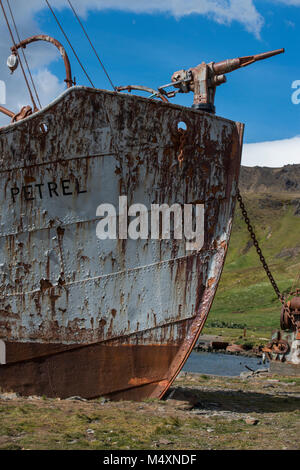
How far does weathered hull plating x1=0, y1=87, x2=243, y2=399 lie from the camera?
319 inches

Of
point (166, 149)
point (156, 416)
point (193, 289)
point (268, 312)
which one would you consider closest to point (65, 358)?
point (156, 416)

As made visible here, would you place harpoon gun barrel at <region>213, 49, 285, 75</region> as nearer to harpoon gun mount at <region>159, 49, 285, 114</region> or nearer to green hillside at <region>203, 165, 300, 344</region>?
harpoon gun mount at <region>159, 49, 285, 114</region>

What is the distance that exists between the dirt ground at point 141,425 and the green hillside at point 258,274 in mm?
32340

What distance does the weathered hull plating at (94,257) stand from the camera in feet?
26.6

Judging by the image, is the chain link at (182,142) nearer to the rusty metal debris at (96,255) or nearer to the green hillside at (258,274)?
the rusty metal debris at (96,255)

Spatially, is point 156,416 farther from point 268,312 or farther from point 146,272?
point 268,312

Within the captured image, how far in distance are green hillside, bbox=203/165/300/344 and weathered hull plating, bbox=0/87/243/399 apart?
32816mm

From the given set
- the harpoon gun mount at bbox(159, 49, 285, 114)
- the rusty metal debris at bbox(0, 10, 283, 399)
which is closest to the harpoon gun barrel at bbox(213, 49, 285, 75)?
the harpoon gun mount at bbox(159, 49, 285, 114)

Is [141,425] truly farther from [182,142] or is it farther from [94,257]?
[182,142]

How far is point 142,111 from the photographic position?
27.7ft

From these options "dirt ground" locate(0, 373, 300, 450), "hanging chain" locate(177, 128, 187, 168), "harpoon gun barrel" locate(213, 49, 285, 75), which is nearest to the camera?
"dirt ground" locate(0, 373, 300, 450)

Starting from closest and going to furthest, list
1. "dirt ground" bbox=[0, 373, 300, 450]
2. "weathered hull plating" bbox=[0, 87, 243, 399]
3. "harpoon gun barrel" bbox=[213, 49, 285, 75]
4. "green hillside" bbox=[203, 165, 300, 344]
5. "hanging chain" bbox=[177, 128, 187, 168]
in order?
1. "dirt ground" bbox=[0, 373, 300, 450]
2. "weathered hull plating" bbox=[0, 87, 243, 399]
3. "hanging chain" bbox=[177, 128, 187, 168]
4. "harpoon gun barrel" bbox=[213, 49, 285, 75]
5. "green hillside" bbox=[203, 165, 300, 344]

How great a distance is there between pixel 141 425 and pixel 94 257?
2625 mm

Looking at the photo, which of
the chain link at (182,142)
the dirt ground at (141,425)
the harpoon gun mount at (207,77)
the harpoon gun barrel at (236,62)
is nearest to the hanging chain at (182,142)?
the chain link at (182,142)
